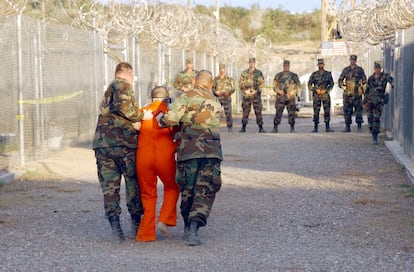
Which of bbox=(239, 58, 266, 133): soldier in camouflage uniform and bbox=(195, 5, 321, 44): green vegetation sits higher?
bbox=(195, 5, 321, 44): green vegetation

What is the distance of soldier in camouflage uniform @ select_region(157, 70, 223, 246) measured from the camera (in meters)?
7.84

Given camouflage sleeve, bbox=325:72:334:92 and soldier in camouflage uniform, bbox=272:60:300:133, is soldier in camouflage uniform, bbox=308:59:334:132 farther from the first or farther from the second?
soldier in camouflage uniform, bbox=272:60:300:133

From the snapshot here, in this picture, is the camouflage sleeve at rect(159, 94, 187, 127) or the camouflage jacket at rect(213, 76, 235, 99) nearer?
the camouflage sleeve at rect(159, 94, 187, 127)

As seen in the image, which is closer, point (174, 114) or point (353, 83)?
point (174, 114)

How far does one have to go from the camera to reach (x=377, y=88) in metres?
17.1

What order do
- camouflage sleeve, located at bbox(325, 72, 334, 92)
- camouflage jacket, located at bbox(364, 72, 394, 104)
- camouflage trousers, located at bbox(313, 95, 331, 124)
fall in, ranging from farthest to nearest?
camouflage trousers, located at bbox(313, 95, 331, 124)
camouflage sleeve, located at bbox(325, 72, 334, 92)
camouflage jacket, located at bbox(364, 72, 394, 104)

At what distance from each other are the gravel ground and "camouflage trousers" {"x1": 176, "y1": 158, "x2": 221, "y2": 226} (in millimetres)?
300

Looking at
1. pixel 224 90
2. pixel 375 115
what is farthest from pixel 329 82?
pixel 375 115

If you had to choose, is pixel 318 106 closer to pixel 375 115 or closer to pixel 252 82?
pixel 252 82

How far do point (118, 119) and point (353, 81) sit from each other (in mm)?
12928

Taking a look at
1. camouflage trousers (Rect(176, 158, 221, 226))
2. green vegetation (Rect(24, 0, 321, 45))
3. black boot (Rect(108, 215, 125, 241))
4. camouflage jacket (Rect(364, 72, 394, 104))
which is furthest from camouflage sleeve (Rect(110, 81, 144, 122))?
green vegetation (Rect(24, 0, 321, 45))

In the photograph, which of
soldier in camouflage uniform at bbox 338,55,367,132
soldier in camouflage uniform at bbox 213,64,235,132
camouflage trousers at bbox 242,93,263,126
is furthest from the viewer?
soldier in camouflage uniform at bbox 213,64,235,132

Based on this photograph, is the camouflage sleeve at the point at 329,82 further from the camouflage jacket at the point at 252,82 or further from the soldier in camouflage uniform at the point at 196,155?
the soldier in camouflage uniform at the point at 196,155

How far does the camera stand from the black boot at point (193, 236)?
7.79 meters
